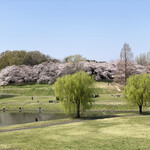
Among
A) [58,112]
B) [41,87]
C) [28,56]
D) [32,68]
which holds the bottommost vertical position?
[58,112]

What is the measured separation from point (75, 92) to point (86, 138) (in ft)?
62.3

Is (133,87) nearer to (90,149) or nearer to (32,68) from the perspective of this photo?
(90,149)

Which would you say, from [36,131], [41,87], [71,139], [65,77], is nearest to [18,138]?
[36,131]

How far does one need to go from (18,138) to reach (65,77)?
858 inches

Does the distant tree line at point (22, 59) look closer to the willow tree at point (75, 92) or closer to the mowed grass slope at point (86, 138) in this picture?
the willow tree at point (75, 92)

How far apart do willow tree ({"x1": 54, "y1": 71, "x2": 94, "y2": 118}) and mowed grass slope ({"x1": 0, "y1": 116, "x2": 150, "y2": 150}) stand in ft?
37.0

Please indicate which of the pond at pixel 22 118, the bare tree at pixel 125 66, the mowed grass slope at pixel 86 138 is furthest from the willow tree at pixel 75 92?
the bare tree at pixel 125 66

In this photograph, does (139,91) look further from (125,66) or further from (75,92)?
(125,66)

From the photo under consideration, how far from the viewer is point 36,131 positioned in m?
34.2

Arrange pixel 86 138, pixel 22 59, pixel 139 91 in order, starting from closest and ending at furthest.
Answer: pixel 86 138, pixel 139 91, pixel 22 59

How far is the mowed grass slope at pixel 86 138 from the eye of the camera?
24562mm

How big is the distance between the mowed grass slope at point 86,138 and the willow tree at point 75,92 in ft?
37.0

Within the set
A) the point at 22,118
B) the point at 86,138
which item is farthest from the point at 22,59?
Answer: the point at 86,138

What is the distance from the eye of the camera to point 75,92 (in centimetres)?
4684
